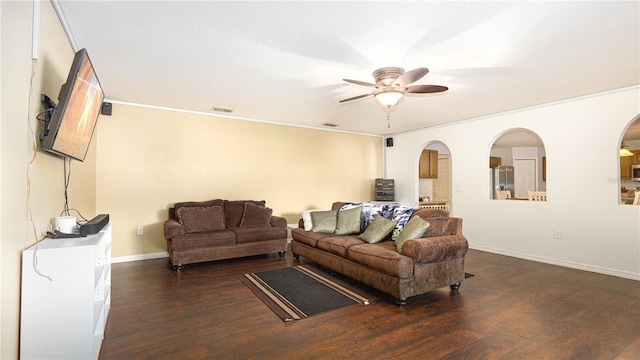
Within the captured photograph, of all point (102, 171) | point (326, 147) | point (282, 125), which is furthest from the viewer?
point (326, 147)

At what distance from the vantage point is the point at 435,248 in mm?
3078

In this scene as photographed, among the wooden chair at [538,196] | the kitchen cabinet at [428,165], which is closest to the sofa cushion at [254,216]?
the kitchen cabinet at [428,165]

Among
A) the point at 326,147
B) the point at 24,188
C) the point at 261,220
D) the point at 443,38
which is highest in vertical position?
the point at 443,38

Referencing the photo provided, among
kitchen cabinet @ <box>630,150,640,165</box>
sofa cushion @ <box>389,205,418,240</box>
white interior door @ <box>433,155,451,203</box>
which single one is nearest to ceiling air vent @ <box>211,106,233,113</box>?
sofa cushion @ <box>389,205,418,240</box>

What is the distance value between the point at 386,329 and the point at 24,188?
2621 millimetres

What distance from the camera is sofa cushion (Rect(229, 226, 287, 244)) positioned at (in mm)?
4597

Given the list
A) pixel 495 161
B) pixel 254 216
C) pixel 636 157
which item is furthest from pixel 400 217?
pixel 636 157

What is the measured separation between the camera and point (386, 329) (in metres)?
2.48

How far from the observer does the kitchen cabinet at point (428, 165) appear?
24.5 feet

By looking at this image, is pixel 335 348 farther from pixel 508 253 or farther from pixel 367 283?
pixel 508 253

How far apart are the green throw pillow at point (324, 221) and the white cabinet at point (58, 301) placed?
3.11m

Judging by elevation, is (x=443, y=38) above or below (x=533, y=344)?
above

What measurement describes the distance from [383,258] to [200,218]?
9.40 feet

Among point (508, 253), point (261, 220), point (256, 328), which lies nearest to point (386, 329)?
point (256, 328)
